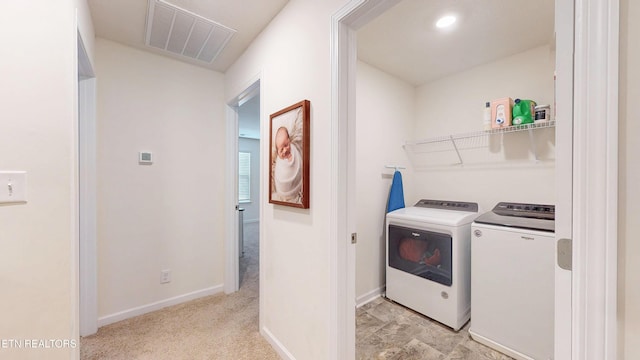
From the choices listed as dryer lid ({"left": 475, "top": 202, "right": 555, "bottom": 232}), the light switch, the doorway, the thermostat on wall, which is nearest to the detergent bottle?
dryer lid ({"left": 475, "top": 202, "right": 555, "bottom": 232})

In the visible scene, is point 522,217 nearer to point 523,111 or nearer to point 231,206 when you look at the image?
point 523,111

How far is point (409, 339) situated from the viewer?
1876mm

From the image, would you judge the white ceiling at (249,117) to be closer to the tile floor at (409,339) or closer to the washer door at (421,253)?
the washer door at (421,253)

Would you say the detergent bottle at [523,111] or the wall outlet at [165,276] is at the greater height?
the detergent bottle at [523,111]

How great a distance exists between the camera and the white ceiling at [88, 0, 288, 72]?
64.5 inches

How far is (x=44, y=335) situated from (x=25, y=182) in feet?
2.18

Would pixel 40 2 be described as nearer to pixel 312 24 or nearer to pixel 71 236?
pixel 71 236

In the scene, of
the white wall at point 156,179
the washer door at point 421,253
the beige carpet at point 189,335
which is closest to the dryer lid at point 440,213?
the washer door at point 421,253

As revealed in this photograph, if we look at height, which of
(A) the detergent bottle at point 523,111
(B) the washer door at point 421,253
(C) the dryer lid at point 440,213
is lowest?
(B) the washer door at point 421,253

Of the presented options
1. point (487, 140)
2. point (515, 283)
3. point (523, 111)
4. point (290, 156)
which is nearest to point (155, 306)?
point (290, 156)

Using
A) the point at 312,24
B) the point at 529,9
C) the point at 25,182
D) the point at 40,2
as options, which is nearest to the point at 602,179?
the point at 312,24

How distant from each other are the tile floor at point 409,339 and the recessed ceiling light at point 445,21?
2402 millimetres

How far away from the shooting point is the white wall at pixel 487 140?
6.76 ft

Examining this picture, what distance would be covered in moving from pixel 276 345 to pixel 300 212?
0.99 m
